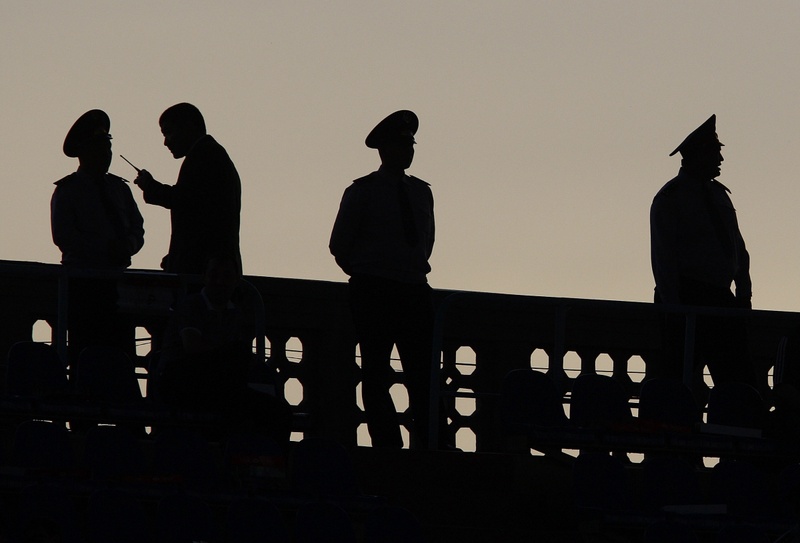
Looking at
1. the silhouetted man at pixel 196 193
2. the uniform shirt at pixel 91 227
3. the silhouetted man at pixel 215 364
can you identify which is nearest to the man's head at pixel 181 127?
the silhouetted man at pixel 196 193

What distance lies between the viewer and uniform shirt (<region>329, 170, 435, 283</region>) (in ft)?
41.2

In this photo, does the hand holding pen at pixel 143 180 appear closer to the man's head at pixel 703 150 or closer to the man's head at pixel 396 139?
the man's head at pixel 396 139

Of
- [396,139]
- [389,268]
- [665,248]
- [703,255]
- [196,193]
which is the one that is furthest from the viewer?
[703,255]

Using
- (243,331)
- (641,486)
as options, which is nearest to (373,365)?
(243,331)

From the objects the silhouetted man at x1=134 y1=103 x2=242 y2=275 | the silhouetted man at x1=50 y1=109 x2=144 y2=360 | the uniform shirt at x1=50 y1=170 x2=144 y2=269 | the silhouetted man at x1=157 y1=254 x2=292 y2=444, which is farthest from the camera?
the uniform shirt at x1=50 y1=170 x2=144 y2=269

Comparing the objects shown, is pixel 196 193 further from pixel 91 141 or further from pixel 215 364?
pixel 215 364

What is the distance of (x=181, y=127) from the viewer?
41.1 feet

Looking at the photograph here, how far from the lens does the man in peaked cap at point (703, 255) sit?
519 inches

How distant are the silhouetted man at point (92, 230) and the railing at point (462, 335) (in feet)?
1.33

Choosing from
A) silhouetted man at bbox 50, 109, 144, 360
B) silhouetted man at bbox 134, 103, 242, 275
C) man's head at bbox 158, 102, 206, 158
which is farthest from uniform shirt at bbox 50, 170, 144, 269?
man's head at bbox 158, 102, 206, 158

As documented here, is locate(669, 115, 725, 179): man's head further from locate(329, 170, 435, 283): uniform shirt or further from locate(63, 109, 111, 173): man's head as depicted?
locate(63, 109, 111, 173): man's head

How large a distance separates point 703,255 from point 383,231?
1.94 metres

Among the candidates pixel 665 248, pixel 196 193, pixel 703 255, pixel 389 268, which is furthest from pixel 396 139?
pixel 703 255

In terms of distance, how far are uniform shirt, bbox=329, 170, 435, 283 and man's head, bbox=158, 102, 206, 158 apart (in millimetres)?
890
